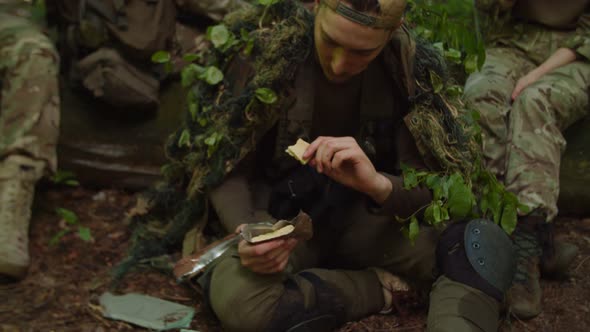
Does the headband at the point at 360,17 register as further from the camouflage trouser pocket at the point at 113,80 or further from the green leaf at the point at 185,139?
the camouflage trouser pocket at the point at 113,80

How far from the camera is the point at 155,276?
2.97m

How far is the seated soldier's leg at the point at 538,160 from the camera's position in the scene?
106 inches

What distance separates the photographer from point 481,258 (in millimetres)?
2297

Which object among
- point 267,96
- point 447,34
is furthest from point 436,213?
point 447,34

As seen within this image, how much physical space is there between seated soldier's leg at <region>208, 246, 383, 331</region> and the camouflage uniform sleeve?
1591 mm

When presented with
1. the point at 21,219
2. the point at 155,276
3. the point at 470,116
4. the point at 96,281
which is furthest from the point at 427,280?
the point at 21,219

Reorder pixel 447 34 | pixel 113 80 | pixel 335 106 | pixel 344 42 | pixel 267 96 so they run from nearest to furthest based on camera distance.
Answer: pixel 344 42 < pixel 267 96 < pixel 335 106 < pixel 447 34 < pixel 113 80

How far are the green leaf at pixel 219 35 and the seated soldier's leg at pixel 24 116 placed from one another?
0.95 m

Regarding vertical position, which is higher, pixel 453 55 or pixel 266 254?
pixel 453 55

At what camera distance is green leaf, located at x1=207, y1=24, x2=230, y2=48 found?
110 inches

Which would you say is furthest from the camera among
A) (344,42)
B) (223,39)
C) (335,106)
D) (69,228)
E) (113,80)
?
(113,80)

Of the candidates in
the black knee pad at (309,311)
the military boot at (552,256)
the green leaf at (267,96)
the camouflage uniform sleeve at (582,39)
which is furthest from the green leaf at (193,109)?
the camouflage uniform sleeve at (582,39)

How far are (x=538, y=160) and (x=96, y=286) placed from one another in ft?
6.53

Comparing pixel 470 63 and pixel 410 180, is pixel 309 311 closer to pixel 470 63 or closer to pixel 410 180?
pixel 410 180
